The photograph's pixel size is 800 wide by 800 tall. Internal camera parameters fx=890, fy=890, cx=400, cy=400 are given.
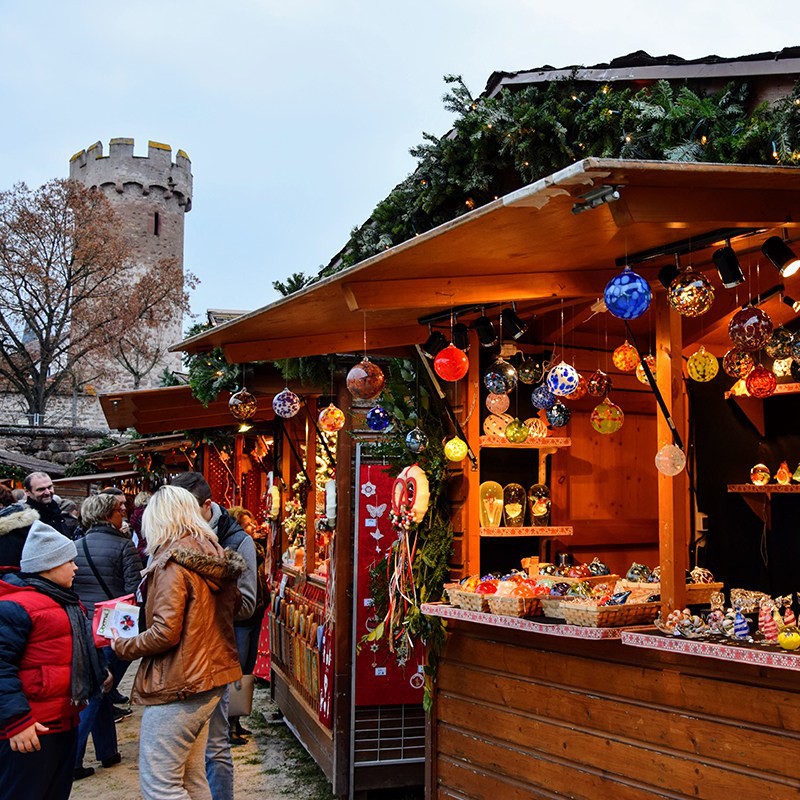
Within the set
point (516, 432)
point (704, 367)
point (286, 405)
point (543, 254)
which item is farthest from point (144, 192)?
point (543, 254)

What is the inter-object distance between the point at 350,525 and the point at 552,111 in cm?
263

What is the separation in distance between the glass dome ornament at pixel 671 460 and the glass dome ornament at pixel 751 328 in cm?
50

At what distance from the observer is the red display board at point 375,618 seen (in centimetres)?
516

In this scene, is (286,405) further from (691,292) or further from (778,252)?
(778,252)

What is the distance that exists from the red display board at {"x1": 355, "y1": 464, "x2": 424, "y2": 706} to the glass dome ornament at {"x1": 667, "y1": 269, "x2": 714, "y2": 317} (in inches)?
91.2

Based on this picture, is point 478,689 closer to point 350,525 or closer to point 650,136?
point 350,525

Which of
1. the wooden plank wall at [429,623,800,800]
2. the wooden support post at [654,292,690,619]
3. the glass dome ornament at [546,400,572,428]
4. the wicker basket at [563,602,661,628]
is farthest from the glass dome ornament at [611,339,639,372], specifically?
the wooden plank wall at [429,623,800,800]

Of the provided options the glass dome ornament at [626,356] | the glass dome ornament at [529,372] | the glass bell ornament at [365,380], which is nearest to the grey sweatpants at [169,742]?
the glass bell ornament at [365,380]

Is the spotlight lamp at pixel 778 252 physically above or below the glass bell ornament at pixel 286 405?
above

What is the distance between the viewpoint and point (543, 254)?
3613 millimetres

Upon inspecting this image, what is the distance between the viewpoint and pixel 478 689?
4199 mm

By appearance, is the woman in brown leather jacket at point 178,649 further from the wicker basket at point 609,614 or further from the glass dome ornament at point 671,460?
the glass dome ornament at point 671,460

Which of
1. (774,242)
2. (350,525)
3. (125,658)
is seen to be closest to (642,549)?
(350,525)

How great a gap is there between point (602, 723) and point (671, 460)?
3.56 feet
